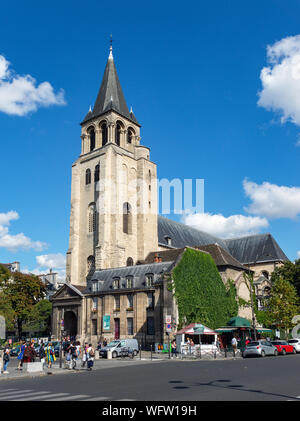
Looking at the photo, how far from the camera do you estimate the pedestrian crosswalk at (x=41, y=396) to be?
11109 mm

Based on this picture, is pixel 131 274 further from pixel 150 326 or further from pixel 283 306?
pixel 283 306

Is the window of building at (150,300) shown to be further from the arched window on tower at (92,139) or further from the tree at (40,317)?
the arched window on tower at (92,139)

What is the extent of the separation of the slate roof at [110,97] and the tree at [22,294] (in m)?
25.5

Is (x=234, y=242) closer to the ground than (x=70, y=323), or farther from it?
farther from it

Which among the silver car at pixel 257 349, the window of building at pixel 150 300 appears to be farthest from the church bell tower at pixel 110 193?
the silver car at pixel 257 349

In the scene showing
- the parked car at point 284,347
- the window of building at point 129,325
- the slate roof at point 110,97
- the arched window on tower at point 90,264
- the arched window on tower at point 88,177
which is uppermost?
the slate roof at point 110,97

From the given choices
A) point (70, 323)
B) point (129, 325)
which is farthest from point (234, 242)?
point (129, 325)

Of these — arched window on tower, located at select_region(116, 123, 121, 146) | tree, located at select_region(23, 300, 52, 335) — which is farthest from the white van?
arched window on tower, located at select_region(116, 123, 121, 146)

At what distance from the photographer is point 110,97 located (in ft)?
207

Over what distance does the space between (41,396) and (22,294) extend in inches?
2027

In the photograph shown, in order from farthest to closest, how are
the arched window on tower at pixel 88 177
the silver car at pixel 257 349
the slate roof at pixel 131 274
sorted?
the arched window on tower at pixel 88 177, the slate roof at pixel 131 274, the silver car at pixel 257 349
